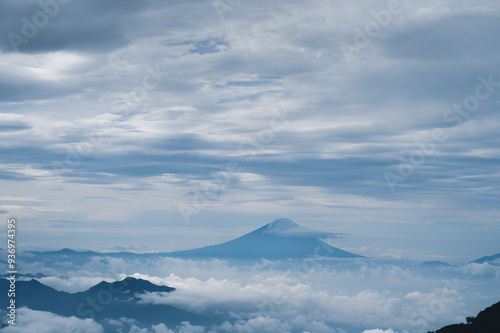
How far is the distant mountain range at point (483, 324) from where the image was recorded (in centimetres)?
8625

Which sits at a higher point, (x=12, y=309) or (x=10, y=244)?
(x=10, y=244)

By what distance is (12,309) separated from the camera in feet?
290

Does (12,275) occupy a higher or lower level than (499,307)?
higher

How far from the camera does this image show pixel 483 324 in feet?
294

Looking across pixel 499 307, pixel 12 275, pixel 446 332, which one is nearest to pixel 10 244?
pixel 12 275

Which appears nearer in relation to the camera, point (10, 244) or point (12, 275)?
point (10, 244)

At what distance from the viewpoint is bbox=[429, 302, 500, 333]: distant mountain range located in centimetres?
8625

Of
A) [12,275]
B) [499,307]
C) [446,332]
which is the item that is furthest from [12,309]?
[499,307]

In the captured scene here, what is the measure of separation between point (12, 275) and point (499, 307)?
335 feet

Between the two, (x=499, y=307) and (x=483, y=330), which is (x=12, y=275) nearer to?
(x=483, y=330)

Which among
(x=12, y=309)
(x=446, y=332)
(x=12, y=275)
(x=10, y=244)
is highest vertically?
(x=10, y=244)

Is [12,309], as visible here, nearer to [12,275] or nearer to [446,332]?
[12,275]

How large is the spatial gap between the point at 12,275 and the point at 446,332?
3645 inches

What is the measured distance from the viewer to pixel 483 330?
8662 cm
